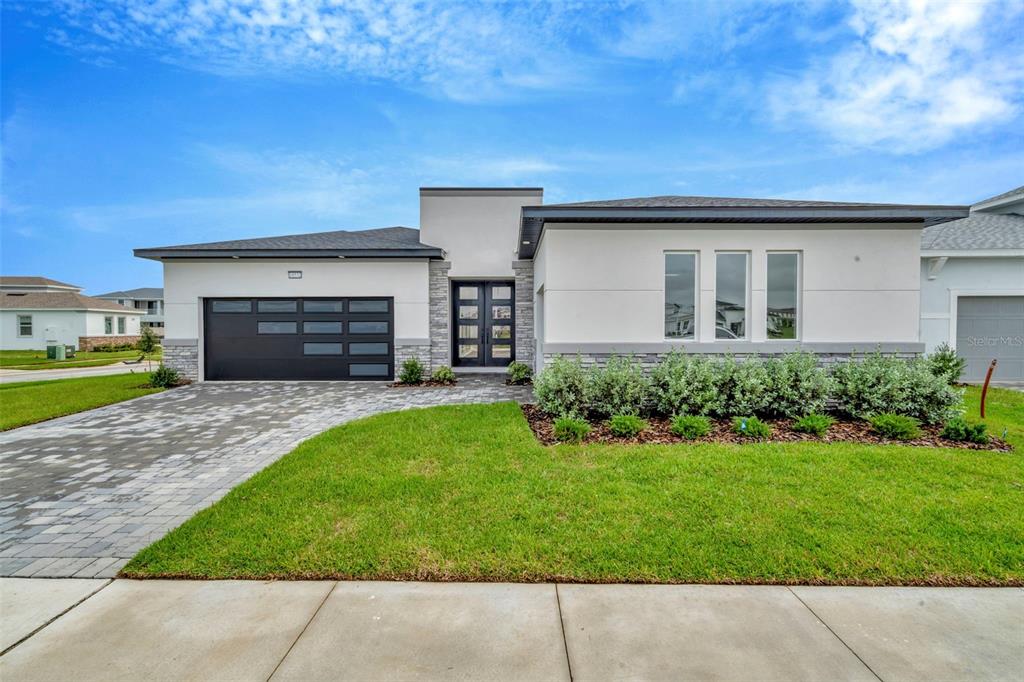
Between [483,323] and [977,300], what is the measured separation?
12.9 meters

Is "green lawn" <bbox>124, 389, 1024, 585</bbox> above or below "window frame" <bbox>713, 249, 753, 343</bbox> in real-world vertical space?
below

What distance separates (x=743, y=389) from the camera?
7129 millimetres

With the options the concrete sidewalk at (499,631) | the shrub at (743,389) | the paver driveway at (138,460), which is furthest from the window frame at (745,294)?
the concrete sidewalk at (499,631)

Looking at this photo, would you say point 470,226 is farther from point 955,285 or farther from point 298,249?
point 955,285

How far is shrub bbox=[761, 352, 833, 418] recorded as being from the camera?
22.9 ft

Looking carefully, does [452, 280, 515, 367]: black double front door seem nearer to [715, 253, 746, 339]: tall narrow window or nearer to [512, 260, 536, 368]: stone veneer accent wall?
[512, 260, 536, 368]: stone veneer accent wall

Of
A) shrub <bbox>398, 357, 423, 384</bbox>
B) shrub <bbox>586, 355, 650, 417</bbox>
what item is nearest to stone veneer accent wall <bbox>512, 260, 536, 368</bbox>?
shrub <bbox>398, 357, 423, 384</bbox>

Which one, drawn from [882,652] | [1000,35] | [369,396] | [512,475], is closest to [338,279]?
[369,396]

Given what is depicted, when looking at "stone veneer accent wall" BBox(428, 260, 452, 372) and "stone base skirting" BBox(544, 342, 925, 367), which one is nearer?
"stone base skirting" BBox(544, 342, 925, 367)

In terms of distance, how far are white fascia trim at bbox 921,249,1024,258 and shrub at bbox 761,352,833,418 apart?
23.5 ft

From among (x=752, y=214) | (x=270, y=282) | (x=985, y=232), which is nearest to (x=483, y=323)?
(x=270, y=282)

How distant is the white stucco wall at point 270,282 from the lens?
1221 cm

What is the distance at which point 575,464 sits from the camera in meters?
5.07

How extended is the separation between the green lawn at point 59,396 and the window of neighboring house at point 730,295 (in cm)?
1199
